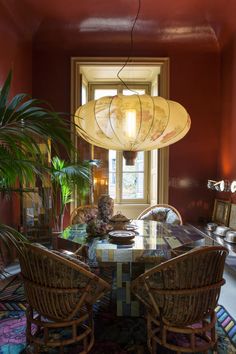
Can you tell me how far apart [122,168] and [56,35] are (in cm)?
235

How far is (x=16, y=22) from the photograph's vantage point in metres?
3.77

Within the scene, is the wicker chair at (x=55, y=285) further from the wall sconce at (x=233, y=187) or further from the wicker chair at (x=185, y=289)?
the wall sconce at (x=233, y=187)

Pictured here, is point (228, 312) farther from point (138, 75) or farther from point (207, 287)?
point (138, 75)

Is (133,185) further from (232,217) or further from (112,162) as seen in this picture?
(232,217)

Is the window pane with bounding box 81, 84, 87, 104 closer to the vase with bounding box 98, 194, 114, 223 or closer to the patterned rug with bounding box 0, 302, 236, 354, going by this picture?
the vase with bounding box 98, 194, 114, 223

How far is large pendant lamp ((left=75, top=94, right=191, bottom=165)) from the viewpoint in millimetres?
2656

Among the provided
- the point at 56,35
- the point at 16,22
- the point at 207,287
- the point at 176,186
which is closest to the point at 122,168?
the point at 176,186

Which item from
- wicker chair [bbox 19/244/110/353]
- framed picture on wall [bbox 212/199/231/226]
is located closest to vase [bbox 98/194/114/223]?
wicker chair [bbox 19/244/110/353]

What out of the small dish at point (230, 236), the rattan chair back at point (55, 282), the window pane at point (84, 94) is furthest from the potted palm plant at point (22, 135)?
the window pane at point (84, 94)

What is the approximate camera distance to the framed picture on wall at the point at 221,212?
388cm

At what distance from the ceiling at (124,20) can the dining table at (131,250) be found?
2.74m

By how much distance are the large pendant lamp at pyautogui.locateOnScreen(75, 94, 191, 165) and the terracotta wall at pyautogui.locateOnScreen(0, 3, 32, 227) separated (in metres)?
1.27

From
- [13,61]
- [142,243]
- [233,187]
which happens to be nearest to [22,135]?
[142,243]

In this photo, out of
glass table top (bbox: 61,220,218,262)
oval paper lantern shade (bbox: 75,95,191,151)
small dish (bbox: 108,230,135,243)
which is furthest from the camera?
oval paper lantern shade (bbox: 75,95,191,151)
